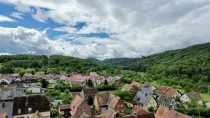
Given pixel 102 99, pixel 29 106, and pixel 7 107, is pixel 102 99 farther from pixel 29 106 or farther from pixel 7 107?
pixel 7 107

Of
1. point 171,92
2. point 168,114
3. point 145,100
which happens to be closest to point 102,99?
point 145,100

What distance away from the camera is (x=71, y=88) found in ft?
253

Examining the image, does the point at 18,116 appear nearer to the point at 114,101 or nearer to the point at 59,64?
the point at 114,101

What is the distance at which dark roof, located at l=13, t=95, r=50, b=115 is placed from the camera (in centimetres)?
3794

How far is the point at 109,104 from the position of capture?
50250 mm

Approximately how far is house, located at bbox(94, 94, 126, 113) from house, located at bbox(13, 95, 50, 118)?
15297 mm

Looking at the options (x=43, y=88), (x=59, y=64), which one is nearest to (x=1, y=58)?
(x=59, y=64)

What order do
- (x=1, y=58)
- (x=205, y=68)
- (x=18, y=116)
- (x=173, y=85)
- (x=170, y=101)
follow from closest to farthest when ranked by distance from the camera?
(x=18, y=116)
(x=170, y=101)
(x=173, y=85)
(x=205, y=68)
(x=1, y=58)

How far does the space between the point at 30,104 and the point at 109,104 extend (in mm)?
20323

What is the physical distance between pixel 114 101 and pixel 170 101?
74.0 feet

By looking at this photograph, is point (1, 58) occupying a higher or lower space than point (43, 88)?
higher

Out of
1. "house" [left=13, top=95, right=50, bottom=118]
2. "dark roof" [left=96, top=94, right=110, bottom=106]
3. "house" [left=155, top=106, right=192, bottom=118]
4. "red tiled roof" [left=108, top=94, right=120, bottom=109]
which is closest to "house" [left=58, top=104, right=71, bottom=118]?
"house" [left=13, top=95, right=50, bottom=118]

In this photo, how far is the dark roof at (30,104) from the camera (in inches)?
1494

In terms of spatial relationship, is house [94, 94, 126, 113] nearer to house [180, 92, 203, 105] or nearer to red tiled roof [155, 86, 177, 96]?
house [180, 92, 203, 105]
